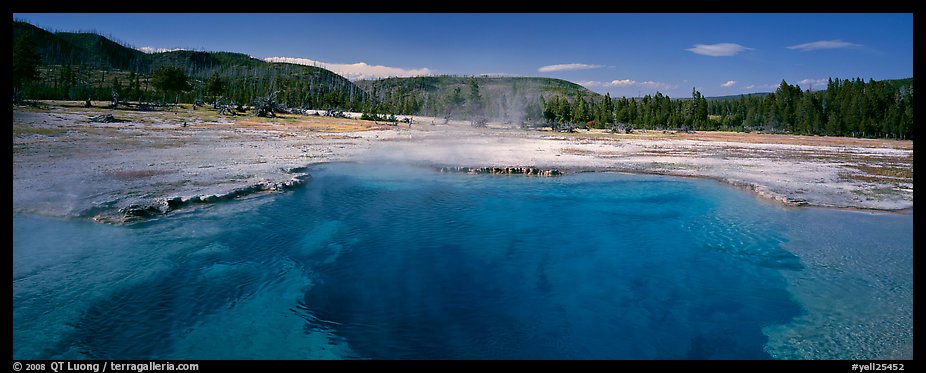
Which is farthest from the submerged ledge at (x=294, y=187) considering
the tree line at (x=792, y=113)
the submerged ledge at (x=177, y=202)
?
the tree line at (x=792, y=113)

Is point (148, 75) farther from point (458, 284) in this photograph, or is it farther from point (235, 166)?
point (458, 284)

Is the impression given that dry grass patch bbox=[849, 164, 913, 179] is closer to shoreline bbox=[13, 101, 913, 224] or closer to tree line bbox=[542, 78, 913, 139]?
shoreline bbox=[13, 101, 913, 224]

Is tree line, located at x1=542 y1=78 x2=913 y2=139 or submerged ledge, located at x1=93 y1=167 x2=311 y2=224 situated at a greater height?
tree line, located at x1=542 y1=78 x2=913 y2=139

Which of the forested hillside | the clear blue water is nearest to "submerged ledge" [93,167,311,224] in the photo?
the clear blue water

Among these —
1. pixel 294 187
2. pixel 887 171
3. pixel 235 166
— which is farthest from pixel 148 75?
pixel 887 171

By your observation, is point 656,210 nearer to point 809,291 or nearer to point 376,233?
point 809,291

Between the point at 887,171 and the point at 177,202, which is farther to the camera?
the point at 887,171

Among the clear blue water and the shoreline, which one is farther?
the shoreline
